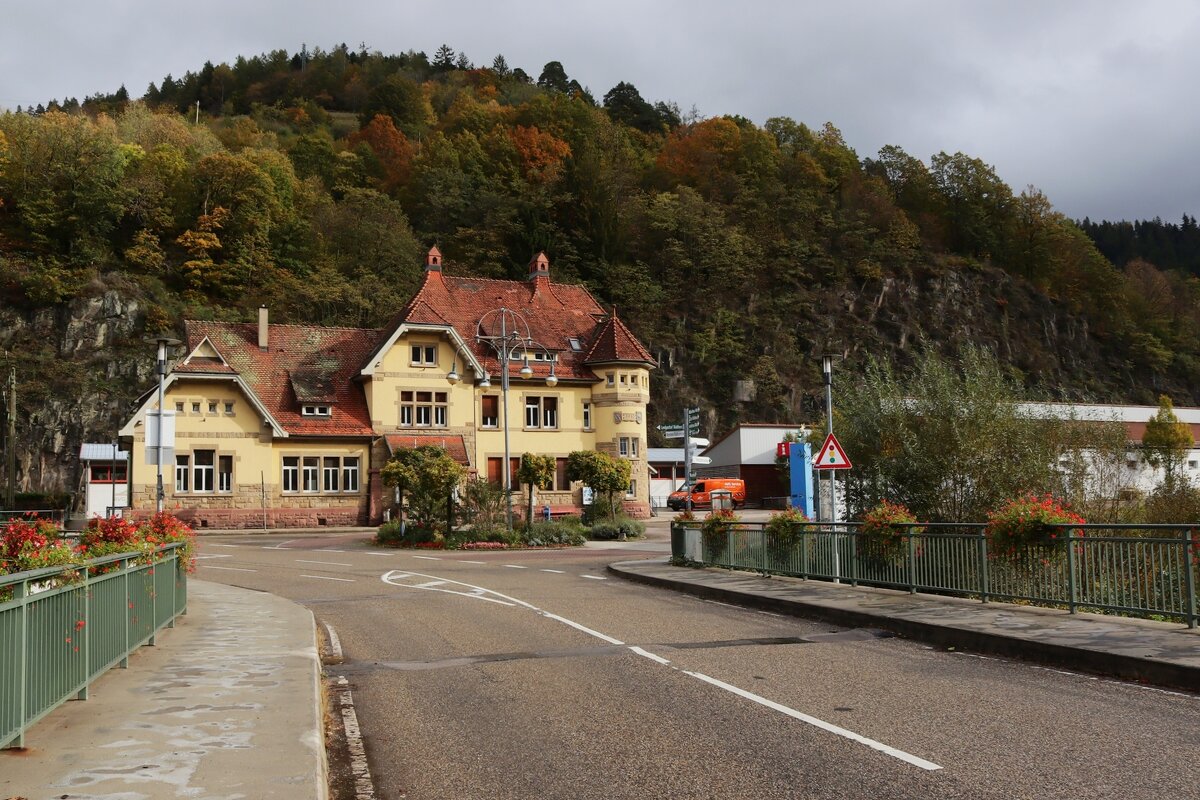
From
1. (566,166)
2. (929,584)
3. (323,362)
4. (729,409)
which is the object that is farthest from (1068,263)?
(929,584)

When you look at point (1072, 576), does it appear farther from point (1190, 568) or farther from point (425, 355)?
point (425, 355)

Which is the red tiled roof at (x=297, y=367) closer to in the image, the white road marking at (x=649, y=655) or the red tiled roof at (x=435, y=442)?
the red tiled roof at (x=435, y=442)

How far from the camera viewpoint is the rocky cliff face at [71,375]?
6512cm

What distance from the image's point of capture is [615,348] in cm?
5356

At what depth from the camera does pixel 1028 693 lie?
29.1 feet

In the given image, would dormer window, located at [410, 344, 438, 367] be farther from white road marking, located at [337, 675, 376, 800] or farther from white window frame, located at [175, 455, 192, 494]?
white road marking, located at [337, 675, 376, 800]

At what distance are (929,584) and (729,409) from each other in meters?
66.8

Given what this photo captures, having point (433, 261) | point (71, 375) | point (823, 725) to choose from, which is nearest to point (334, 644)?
point (823, 725)

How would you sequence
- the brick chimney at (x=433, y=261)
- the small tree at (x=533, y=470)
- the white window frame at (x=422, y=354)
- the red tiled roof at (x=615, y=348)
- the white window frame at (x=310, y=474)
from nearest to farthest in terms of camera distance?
1. the small tree at (x=533, y=470)
2. the white window frame at (x=310, y=474)
3. the white window frame at (x=422, y=354)
4. the red tiled roof at (x=615, y=348)
5. the brick chimney at (x=433, y=261)

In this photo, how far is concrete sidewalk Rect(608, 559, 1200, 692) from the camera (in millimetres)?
9633

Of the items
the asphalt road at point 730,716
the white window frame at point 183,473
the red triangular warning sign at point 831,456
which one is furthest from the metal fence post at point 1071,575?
the white window frame at point 183,473

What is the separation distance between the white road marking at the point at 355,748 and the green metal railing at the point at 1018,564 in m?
Answer: 8.63

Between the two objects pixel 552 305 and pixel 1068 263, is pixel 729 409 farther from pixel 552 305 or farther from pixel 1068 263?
pixel 1068 263

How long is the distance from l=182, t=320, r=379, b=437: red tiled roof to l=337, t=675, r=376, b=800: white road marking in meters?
40.4
